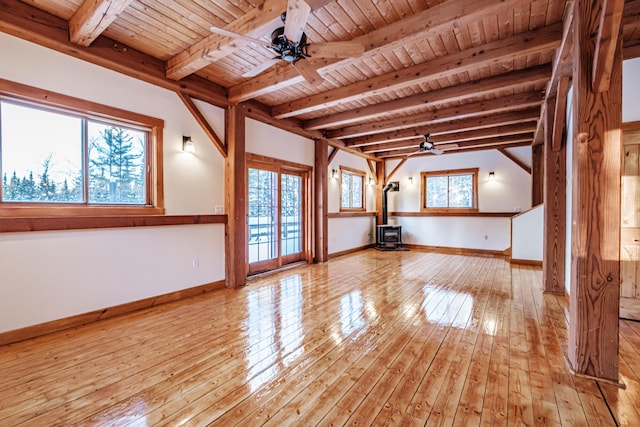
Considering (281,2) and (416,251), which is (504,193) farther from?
(281,2)

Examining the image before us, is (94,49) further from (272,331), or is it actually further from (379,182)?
(379,182)

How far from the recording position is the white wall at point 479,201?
7512mm

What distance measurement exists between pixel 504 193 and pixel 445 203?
1462mm

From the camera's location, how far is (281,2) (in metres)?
2.36

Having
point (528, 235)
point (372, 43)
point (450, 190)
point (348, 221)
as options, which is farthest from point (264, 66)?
point (450, 190)

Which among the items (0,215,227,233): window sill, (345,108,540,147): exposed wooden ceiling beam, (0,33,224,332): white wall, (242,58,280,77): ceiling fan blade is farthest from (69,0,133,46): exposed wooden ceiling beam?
(345,108,540,147): exposed wooden ceiling beam

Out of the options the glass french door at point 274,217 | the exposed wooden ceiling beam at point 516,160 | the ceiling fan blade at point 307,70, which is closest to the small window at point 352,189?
the glass french door at point 274,217

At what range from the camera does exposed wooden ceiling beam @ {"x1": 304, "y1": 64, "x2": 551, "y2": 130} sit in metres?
3.78

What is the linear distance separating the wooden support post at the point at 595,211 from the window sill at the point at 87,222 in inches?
164

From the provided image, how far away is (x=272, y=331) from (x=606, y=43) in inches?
132

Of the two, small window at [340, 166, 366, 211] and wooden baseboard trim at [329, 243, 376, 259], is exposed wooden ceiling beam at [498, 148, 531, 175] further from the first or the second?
wooden baseboard trim at [329, 243, 376, 259]

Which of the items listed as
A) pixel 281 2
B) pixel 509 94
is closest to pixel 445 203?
pixel 509 94

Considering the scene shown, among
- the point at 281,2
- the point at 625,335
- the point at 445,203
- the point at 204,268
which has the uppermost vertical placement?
the point at 281,2

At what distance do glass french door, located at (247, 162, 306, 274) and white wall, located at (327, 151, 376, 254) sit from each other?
0.98 m
